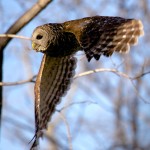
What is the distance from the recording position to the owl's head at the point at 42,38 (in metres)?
4.27

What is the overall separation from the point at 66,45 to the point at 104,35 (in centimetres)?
32

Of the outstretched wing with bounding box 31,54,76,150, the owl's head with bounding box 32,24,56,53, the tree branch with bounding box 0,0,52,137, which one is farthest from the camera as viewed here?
the tree branch with bounding box 0,0,52,137

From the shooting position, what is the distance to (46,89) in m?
4.78

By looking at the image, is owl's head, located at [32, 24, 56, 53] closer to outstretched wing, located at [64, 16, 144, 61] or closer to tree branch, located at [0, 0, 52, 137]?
outstretched wing, located at [64, 16, 144, 61]

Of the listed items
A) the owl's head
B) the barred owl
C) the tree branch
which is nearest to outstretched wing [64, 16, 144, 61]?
the barred owl

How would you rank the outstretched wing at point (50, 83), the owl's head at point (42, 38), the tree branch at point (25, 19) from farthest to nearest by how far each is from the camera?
the tree branch at point (25, 19) < the outstretched wing at point (50, 83) < the owl's head at point (42, 38)

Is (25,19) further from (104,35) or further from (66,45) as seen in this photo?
(104,35)

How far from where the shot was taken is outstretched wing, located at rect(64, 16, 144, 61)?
4.27 m

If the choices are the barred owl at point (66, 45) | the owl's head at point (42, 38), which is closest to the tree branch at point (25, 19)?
the barred owl at point (66, 45)

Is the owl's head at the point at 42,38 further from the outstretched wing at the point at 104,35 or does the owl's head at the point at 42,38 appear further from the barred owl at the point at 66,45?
the outstretched wing at the point at 104,35

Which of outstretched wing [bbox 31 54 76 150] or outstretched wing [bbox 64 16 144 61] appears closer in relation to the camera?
outstretched wing [bbox 64 16 144 61]

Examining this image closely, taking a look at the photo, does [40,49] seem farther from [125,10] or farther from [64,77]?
[125,10]

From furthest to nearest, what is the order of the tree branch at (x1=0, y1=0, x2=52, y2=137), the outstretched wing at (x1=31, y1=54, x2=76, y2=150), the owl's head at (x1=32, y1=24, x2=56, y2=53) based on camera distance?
the tree branch at (x1=0, y1=0, x2=52, y2=137) → the outstretched wing at (x1=31, y1=54, x2=76, y2=150) → the owl's head at (x1=32, y1=24, x2=56, y2=53)

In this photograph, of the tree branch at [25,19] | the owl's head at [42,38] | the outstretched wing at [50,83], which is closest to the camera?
the owl's head at [42,38]
